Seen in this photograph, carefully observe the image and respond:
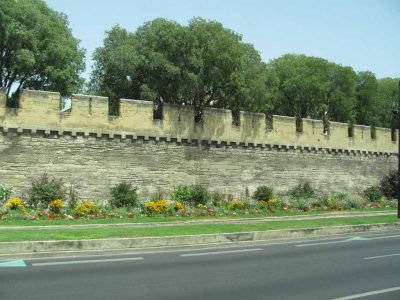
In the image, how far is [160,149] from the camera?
2453 centimetres

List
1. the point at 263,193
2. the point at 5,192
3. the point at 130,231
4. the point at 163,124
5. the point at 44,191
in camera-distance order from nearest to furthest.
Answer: the point at 130,231
the point at 5,192
the point at 44,191
the point at 163,124
the point at 263,193

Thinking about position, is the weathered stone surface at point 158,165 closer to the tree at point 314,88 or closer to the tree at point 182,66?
the tree at point 182,66

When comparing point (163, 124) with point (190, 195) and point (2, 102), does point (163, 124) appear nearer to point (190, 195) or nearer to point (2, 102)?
point (190, 195)

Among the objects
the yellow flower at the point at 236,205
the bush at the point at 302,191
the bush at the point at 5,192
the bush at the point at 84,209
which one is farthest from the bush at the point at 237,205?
the bush at the point at 5,192

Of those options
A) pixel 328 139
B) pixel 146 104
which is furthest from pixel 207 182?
pixel 328 139

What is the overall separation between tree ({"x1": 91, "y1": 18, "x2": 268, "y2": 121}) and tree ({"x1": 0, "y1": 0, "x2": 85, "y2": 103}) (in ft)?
6.76

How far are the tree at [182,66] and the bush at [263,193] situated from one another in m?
5.01

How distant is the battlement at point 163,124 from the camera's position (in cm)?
2133

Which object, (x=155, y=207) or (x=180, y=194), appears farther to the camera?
(x=180, y=194)

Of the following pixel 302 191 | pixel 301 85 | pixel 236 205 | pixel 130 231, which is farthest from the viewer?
pixel 301 85

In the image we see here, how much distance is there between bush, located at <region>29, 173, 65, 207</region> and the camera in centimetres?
2056

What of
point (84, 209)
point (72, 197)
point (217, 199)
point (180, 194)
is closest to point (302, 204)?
point (217, 199)

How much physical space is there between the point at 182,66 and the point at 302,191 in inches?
427

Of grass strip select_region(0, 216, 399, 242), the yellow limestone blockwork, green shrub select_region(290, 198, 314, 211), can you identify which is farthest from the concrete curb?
the yellow limestone blockwork
